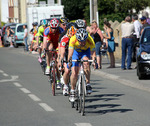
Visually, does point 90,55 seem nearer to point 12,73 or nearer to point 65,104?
point 65,104

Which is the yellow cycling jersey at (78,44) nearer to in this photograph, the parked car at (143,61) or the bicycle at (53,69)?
the bicycle at (53,69)

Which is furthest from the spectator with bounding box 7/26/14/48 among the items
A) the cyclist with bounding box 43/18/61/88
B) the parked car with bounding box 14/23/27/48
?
the cyclist with bounding box 43/18/61/88

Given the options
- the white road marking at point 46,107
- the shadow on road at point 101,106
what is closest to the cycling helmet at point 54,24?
the shadow on road at point 101,106

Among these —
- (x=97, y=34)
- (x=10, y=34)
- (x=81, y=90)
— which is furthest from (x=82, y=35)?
(x=10, y=34)

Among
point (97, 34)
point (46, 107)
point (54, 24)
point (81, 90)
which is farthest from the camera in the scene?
point (97, 34)

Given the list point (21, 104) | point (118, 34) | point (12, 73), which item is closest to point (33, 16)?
point (118, 34)

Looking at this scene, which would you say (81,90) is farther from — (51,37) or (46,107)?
(51,37)

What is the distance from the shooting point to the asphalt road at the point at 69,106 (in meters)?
9.31

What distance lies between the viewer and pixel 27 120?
9523 mm

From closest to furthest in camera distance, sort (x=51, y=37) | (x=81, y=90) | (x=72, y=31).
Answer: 1. (x=81, y=90)
2. (x=72, y=31)
3. (x=51, y=37)

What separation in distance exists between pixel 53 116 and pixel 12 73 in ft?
36.6

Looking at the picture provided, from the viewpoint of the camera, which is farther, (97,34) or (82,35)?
(97,34)

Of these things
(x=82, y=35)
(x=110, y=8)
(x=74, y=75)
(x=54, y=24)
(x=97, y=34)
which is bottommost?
(x=74, y=75)

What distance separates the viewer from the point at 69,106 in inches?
446
